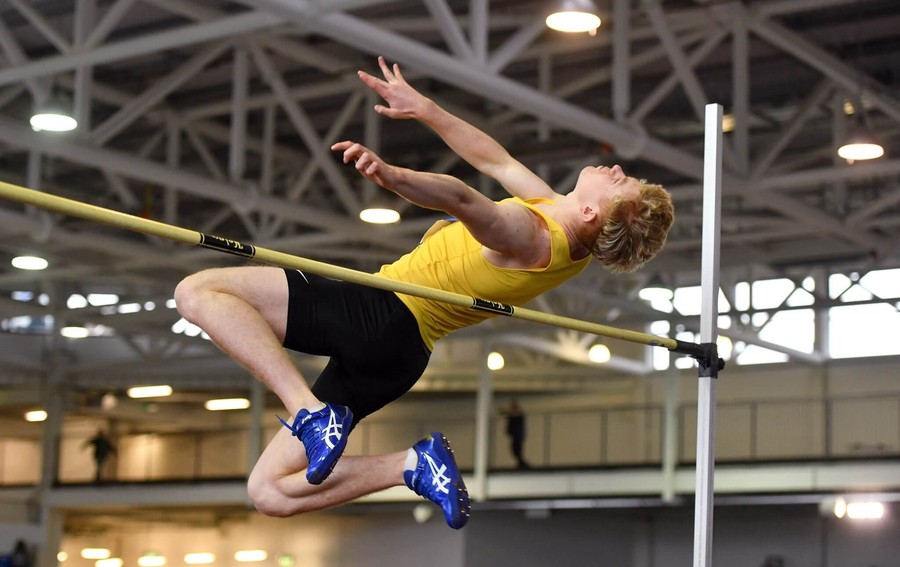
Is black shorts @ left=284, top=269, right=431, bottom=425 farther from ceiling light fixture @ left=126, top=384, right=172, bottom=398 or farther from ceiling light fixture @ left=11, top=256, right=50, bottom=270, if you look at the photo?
ceiling light fixture @ left=126, top=384, right=172, bottom=398

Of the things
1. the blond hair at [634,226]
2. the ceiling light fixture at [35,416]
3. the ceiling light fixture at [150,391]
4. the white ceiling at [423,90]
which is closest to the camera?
the blond hair at [634,226]

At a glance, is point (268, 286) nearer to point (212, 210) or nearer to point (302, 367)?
point (212, 210)

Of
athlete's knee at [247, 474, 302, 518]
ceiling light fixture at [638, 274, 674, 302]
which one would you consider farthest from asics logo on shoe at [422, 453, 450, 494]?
ceiling light fixture at [638, 274, 674, 302]

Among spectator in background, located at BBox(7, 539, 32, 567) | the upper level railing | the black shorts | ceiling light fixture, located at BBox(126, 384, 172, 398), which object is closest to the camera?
the black shorts

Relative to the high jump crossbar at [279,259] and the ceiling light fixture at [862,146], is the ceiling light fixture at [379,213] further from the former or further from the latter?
the high jump crossbar at [279,259]

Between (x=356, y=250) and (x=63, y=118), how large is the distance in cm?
663

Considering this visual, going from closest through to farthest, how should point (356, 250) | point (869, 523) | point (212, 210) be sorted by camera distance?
1. point (356, 250)
2. point (212, 210)
3. point (869, 523)

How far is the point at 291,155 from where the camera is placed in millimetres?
16391

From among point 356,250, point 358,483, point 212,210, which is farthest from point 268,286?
point 212,210

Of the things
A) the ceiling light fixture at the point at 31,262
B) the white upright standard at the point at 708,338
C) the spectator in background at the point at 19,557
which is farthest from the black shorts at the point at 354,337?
the spectator in background at the point at 19,557

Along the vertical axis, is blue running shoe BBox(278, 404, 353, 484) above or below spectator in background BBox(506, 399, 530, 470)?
below

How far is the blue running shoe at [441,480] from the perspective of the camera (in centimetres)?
407

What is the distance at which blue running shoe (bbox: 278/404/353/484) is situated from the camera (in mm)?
3799

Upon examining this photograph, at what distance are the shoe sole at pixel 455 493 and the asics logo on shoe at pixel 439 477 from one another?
0.05 ft
